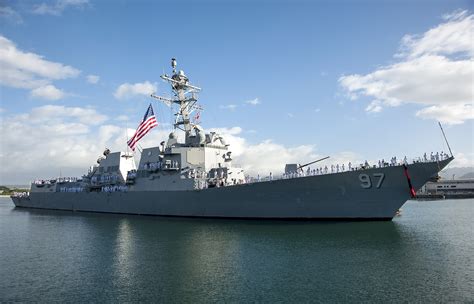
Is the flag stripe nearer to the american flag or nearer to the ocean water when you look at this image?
the american flag

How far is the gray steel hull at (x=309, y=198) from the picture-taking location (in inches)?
746

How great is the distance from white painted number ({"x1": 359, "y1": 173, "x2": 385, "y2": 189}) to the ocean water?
208 cm

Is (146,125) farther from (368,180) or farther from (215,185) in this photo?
(368,180)

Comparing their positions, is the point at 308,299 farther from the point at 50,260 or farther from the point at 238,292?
the point at 50,260

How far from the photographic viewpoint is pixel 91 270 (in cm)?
1237

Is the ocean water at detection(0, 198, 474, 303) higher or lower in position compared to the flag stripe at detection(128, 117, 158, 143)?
lower

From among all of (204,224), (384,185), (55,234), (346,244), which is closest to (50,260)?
(55,234)

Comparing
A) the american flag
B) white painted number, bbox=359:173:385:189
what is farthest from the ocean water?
the american flag

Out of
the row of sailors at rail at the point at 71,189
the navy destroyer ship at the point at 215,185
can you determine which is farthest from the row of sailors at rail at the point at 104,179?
the row of sailors at rail at the point at 71,189

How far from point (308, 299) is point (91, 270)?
7.39 m

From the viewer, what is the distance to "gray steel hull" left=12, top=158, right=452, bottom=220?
1895cm

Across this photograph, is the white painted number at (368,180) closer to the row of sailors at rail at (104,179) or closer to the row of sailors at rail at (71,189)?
the row of sailors at rail at (104,179)

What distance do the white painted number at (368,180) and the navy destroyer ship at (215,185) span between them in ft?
0.16

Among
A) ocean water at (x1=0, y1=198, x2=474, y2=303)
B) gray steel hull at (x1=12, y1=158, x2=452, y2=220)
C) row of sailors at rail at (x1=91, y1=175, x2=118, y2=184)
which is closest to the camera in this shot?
ocean water at (x1=0, y1=198, x2=474, y2=303)
